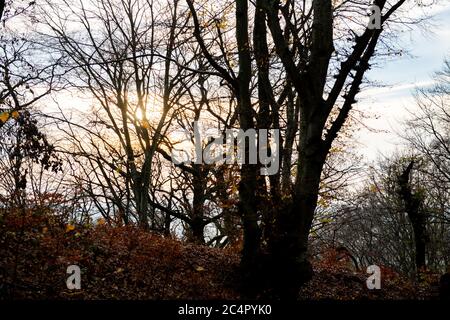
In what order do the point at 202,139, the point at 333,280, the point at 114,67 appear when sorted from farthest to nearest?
the point at 202,139, the point at 114,67, the point at 333,280

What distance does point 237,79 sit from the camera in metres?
7.69

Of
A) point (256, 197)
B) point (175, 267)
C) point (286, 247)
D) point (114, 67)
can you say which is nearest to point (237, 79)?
point (256, 197)

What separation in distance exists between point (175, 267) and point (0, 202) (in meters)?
3.68

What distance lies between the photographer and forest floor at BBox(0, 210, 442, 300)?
21.0 ft

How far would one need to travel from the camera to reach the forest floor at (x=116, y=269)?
6387mm

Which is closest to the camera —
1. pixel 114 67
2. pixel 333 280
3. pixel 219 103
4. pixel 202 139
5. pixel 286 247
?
pixel 286 247

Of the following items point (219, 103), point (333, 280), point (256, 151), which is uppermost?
point (219, 103)

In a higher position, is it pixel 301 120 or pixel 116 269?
pixel 301 120

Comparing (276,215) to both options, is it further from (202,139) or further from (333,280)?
(202,139)

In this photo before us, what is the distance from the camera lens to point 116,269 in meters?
7.71

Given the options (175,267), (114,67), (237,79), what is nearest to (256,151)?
(237,79)
